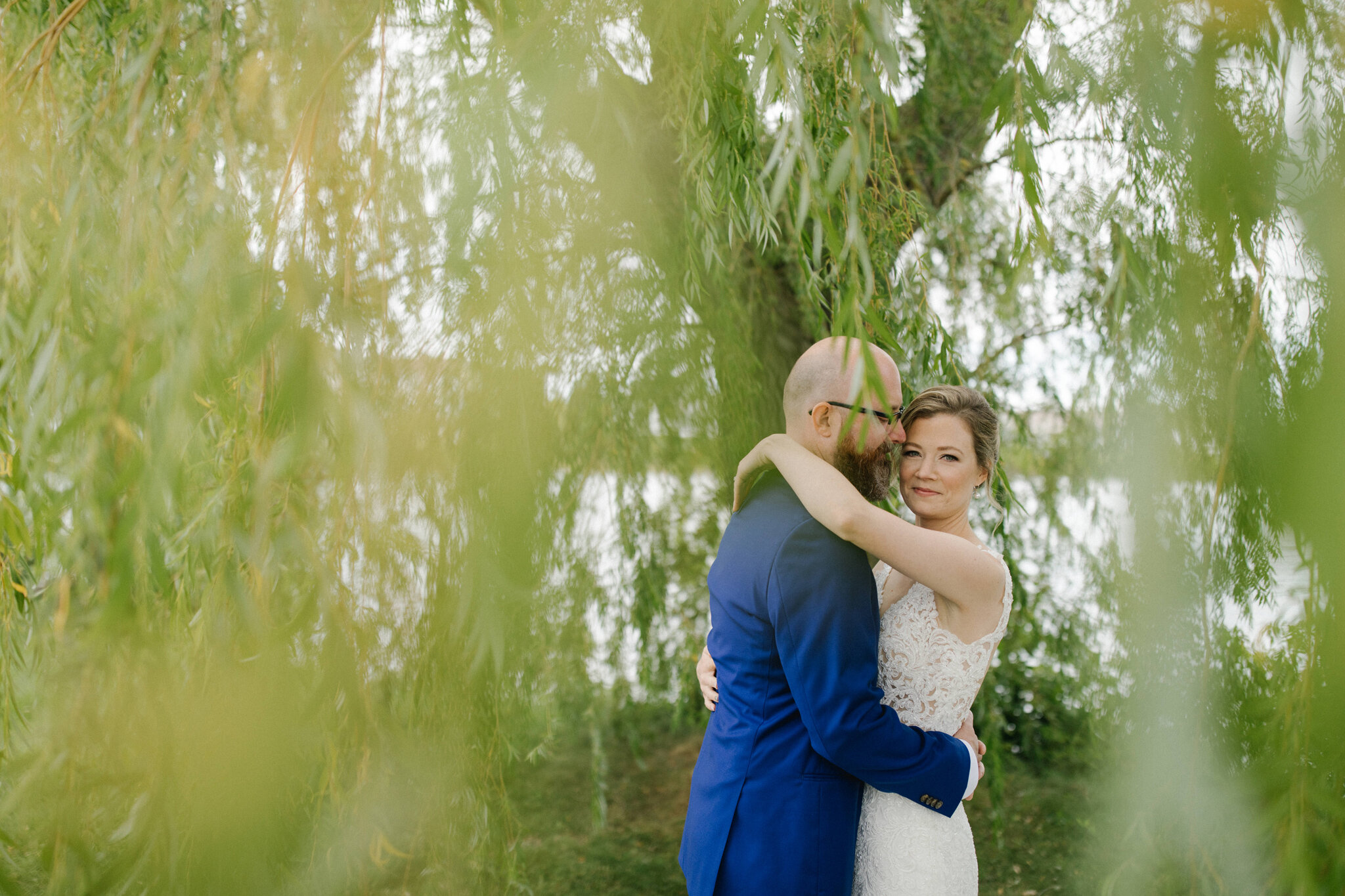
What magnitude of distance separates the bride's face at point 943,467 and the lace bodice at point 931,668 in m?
0.10

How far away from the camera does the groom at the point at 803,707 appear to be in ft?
3.51

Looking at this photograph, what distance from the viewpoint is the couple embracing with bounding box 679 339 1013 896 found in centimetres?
108

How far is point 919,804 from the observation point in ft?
3.88

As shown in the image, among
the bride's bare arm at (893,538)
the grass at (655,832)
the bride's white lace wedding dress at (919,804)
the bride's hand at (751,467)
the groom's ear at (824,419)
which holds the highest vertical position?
the groom's ear at (824,419)

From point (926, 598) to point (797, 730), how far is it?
0.29m

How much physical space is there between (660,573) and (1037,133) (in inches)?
66.8

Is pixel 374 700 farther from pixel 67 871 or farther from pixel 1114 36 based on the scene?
pixel 1114 36

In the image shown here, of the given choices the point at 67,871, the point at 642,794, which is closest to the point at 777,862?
the point at 67,871

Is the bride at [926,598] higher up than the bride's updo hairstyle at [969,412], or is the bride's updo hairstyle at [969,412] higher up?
the bride's updo hairstyle at [969,412]

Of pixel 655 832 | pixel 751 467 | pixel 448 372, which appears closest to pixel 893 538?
pixel 751 467

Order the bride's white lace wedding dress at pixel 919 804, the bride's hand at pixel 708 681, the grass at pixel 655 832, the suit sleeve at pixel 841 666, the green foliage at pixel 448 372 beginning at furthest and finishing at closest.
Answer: the grass at pixel 655 832
the bride's hand at pixel 708 681
the bride's white lace wedding dress at pixel 919 804
the suit sleeve at pixel 841 666
the green foliage at pixel 448 372

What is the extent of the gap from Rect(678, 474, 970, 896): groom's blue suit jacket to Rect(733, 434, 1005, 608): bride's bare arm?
4 centimetres

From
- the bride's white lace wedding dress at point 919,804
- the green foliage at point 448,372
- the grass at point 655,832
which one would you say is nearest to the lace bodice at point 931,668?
the bride's white lace wedding dress at point 919,804

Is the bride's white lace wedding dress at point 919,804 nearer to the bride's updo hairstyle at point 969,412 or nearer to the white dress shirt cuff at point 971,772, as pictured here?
the white dress shirt cuff at point 971,772
